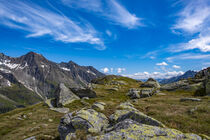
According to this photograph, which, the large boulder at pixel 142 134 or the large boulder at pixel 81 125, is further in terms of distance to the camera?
the large boulder at pixel 81 125

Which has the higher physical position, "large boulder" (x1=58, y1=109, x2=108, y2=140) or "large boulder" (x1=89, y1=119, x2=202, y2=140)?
"large boulder" (x1=89, y1=119, x2=202, y2=140)

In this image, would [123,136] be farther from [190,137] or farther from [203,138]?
[203,138]

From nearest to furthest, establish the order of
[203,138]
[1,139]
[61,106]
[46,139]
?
[203,138], [46,139], [1,139], [61,106]

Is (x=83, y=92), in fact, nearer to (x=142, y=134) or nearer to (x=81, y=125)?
(x=81, y=125)

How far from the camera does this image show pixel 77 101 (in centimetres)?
5234

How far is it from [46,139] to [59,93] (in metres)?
37.8

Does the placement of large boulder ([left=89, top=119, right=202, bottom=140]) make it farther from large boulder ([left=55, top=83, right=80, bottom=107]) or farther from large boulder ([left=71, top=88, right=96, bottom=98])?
large boulder ([left=71, top=88, right=96, bottom=98])

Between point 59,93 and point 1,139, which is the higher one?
point 59,93

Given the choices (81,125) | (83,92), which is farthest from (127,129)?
(83,92)

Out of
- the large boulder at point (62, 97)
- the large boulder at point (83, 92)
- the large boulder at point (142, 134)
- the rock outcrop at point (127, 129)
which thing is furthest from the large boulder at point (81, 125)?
the large boulder at point (83, 92)

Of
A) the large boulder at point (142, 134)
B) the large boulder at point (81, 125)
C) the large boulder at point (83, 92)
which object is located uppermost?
the large boulder at point (83, 92)

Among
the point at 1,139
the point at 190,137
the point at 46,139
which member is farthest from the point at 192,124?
the point at 1,139

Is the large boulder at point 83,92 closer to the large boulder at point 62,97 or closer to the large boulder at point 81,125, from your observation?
the large boulder at point 62,97

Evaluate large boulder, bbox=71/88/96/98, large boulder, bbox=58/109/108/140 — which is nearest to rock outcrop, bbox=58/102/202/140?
large boulder, bbox=58/109/108/140
